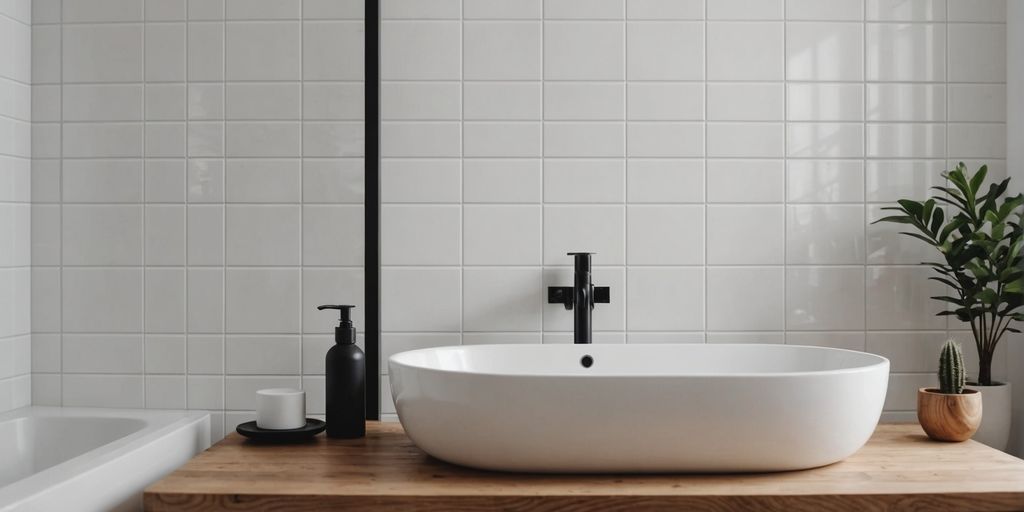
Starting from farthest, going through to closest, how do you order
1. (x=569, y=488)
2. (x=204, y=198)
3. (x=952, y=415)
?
1. (x=204, y=198)
2. (x=952, y=415)
3. (x=569, y=488)

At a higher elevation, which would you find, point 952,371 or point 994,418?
point 952,371

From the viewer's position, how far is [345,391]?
1425 millimetres

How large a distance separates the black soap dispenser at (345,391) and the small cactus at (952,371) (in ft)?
3.62

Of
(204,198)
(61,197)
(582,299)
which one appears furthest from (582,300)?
(61,197)

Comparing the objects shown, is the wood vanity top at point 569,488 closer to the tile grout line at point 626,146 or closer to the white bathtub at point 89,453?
the white bathtub at point 89,453

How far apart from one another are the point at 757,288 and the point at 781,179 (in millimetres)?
249

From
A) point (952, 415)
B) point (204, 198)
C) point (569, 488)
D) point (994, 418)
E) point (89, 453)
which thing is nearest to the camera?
point (569, 488)

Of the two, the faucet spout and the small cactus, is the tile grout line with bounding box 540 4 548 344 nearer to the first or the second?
the faucet spout

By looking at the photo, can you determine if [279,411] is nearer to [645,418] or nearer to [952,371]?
[645,418]

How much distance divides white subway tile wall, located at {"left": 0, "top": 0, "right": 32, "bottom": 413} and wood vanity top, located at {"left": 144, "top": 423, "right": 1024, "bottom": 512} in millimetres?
674

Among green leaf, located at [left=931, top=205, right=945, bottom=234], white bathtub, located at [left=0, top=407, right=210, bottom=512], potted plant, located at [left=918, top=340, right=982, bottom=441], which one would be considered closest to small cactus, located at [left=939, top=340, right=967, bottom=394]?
potted plant, located at [left=918, top=340, right=982, bottom=441]

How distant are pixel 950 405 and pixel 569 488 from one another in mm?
773

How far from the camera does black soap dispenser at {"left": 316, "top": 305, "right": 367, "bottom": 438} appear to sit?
142cm

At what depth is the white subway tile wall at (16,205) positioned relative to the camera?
1592 millimetres
